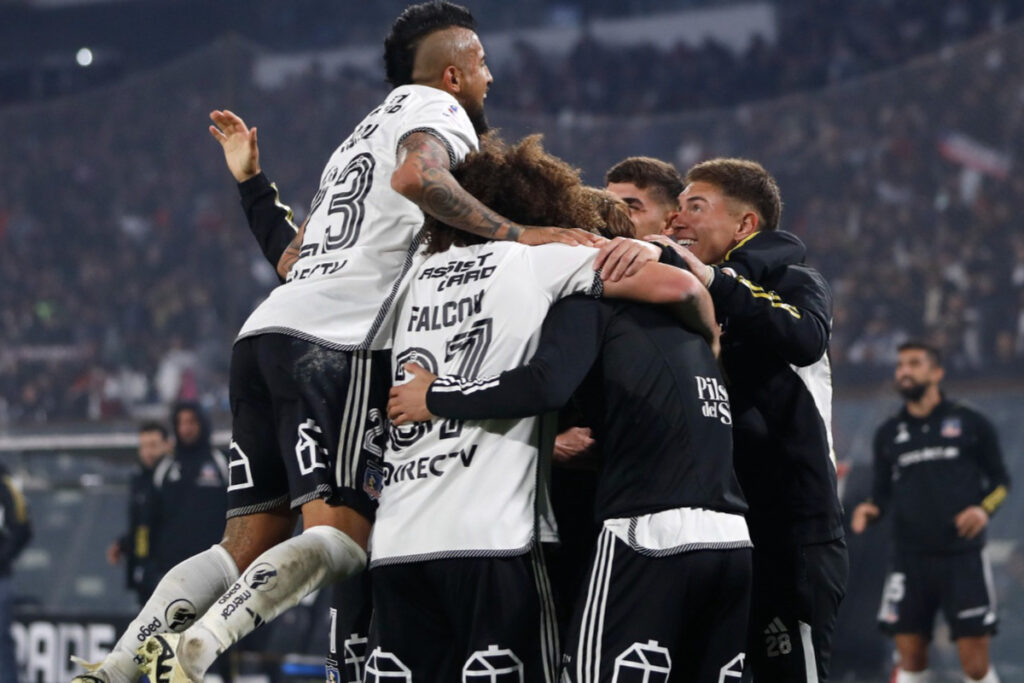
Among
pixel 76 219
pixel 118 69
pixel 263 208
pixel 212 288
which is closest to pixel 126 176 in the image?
pixel 76 219

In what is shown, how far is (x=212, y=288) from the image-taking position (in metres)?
15.0

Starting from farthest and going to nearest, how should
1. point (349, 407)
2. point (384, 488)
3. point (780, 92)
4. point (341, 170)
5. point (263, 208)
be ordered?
point (780, 92), point (263, 208), point (341, 170), point (349, 407), point (384, 488)

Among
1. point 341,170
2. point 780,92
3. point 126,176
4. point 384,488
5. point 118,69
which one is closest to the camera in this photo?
point 384,488

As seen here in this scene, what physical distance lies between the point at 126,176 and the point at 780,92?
9.53m

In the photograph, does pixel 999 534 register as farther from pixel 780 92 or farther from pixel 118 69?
pixel 118 69

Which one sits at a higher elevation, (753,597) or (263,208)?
(263,208)

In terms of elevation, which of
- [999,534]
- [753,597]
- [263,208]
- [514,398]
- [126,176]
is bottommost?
[999,534]

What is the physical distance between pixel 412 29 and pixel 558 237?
4.11ft

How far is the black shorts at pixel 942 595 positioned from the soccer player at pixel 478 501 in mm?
5777

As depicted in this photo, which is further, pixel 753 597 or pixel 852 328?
pixel 852 328

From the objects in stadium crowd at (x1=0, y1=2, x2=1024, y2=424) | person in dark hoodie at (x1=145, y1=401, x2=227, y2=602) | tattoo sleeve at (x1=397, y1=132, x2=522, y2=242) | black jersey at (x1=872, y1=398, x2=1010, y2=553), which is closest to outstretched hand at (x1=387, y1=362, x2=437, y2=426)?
tattoo sleeve at (x1=397, y1=132, x2=522, y2=242)

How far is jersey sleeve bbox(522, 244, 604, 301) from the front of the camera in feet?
10.9

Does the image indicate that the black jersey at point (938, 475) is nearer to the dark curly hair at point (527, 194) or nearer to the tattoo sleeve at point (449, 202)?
the dark curly hair at point (527, 194)

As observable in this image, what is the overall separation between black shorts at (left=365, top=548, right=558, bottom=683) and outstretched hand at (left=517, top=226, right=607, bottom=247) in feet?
2.74
